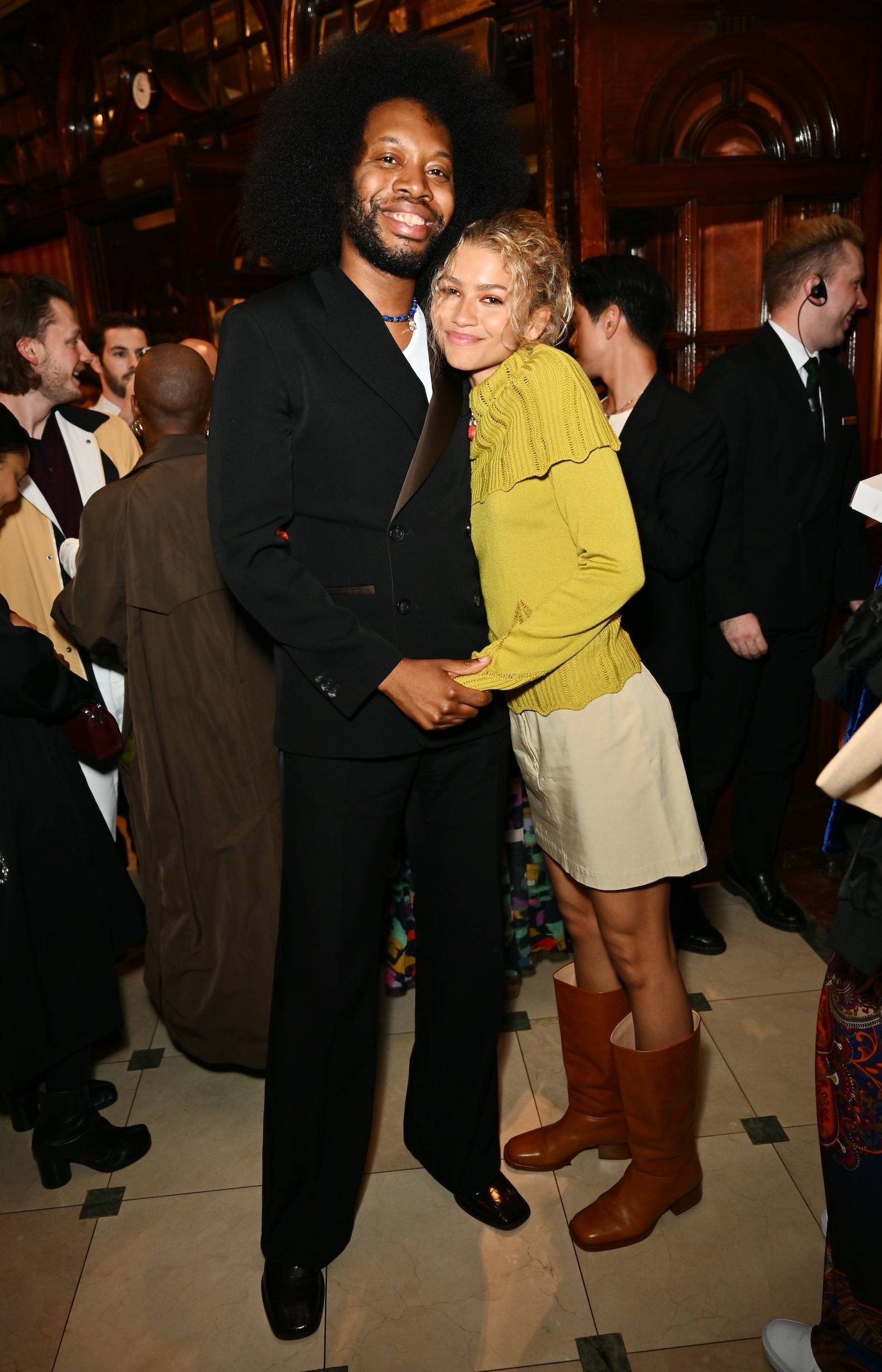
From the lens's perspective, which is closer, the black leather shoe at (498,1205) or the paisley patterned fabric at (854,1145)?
the paisley patterned fabric at (854,1145)

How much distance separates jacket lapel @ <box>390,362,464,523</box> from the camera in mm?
1545

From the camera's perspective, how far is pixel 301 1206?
5.78ft

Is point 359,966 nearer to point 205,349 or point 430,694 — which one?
point 430,694

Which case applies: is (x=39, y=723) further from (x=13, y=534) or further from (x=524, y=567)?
(x=524, y=567)

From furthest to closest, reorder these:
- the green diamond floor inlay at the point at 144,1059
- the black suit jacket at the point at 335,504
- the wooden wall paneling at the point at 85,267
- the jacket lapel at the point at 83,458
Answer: the wooden wall paneling at the point at 85,267 < the jacket lapel at the point at 83,458 < the green diamond floor inlay at the point at 144,1059 < the black suit jacket at the point at 335,504

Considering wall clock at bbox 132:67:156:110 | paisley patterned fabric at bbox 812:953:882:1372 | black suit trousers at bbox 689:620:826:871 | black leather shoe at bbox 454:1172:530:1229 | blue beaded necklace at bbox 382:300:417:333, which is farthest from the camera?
wall clock at bbox 132:67:156:110

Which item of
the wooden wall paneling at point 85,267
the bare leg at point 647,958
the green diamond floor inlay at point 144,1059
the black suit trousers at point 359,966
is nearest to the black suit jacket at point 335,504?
the black suit trousers at point 359,966

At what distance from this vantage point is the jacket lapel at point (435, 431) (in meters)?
1.54

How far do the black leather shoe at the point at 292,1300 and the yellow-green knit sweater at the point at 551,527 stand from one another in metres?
1.11

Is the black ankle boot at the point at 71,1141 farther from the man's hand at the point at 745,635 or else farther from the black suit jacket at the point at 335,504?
the man's hand at the point at 745,635

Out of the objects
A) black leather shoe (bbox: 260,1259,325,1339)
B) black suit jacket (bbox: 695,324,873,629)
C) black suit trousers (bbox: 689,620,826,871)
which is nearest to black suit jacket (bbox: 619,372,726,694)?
black suit jacket (bbox: 695,324,873,629)

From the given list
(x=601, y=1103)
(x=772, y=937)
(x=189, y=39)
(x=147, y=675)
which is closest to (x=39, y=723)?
(x=147, y=675)

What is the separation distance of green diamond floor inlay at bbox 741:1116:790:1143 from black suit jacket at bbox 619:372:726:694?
1.02m

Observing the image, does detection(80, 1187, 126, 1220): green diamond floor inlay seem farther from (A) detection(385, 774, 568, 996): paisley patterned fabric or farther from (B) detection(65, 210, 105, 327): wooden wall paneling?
(B) detection(65, 210, 105, 327): wooden wall paneling
